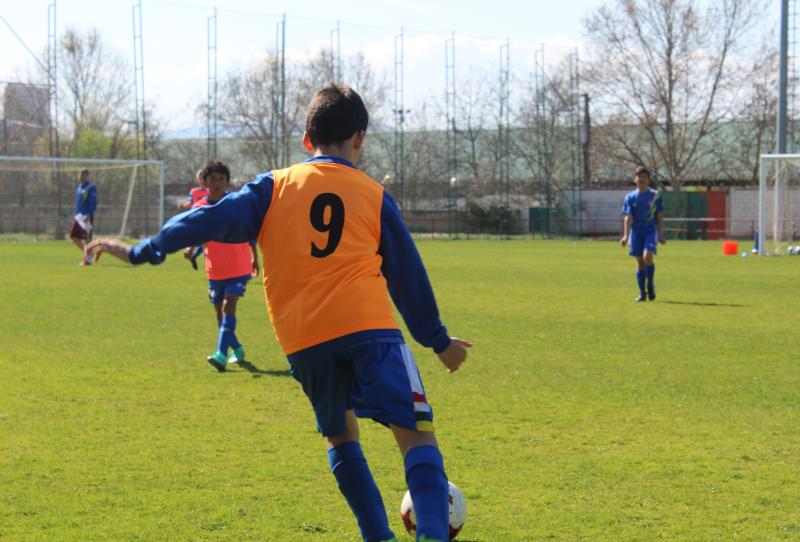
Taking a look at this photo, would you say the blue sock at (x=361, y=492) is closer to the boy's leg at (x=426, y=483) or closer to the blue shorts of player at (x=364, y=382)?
the blue shorts of player at (x=364, y=382)

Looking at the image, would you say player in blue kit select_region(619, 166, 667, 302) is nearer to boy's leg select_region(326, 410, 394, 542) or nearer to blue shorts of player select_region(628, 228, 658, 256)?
blue shorts of player select_region(628, 228, 658, 256)

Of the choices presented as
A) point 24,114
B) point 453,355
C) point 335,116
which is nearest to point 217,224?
point 335,116

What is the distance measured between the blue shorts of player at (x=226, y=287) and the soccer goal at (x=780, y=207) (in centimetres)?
2524

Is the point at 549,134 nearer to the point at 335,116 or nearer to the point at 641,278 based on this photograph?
the point at 641,278

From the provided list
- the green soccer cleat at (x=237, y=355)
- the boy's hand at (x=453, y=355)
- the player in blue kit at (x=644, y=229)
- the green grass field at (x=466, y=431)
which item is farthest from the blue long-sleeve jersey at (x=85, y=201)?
the boy's hand at (x=453, y=355)

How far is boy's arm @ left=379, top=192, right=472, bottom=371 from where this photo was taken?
4.12 m

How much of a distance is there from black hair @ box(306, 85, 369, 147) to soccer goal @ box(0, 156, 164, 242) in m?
37.0

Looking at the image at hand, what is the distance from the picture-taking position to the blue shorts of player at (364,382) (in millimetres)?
3885

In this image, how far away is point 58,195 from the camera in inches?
1681

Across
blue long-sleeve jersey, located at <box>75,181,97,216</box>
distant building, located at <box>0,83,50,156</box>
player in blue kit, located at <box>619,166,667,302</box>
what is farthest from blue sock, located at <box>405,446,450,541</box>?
distant building, located at <box>0,83,50,156</box>

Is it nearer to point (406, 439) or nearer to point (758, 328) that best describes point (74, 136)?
point (758, 328)

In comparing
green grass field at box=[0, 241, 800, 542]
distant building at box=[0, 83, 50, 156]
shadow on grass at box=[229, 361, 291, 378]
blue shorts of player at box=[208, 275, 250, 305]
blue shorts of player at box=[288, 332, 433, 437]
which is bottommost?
shadow on grass at box=[229, 361, 291, 378]

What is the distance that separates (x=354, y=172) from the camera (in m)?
4.11

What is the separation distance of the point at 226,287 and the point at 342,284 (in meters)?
6.23
